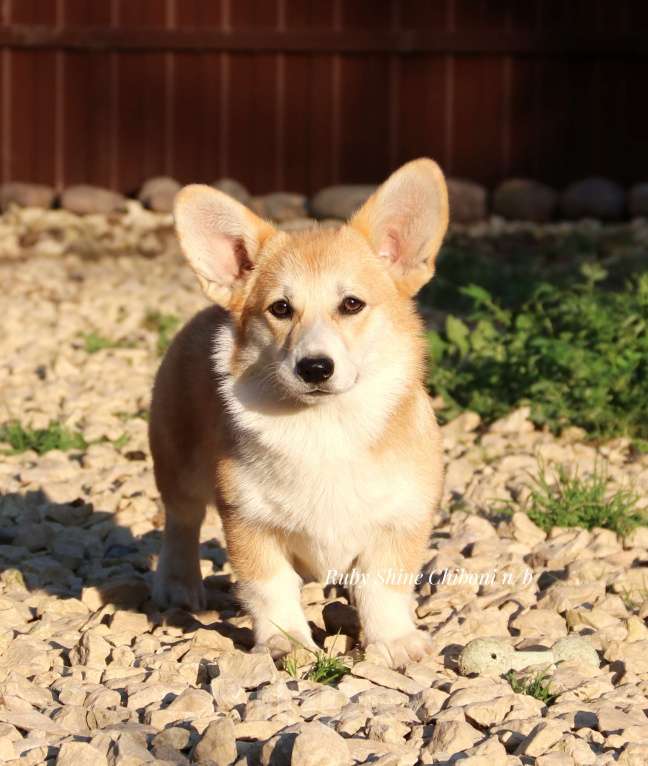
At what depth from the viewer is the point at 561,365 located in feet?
19.1

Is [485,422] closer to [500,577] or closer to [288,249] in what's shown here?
[500,577]

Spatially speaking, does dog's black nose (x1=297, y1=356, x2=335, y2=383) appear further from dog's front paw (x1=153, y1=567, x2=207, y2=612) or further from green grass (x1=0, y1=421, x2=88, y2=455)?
green grass (x1=0, y1=421, x2=88, y2=455)

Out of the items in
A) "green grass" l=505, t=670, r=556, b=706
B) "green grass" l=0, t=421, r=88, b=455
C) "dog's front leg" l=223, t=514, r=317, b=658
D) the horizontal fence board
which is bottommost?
"green grass" l=0, t=421, r=88, b=455

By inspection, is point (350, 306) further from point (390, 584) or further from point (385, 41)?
point (385, 41)

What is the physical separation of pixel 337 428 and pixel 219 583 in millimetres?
1165

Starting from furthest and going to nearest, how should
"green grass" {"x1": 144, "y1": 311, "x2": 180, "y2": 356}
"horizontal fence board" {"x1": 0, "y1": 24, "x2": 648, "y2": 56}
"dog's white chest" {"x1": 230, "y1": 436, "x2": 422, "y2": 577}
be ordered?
1. "horizontal fence board" {"x1": 0, "y1": 24, "x2": 648, "y2": 56}
2. "green grass" {"x1": 144, "y1": 311, "x2": 180, "y2": 356}
3. "dog's white chest" {"x1": 230, "y1": 436, "x2": 422, "y2": 577}

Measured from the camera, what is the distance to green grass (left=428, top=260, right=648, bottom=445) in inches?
224

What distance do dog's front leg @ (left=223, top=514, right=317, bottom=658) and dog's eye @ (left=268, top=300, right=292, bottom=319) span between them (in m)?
0.55

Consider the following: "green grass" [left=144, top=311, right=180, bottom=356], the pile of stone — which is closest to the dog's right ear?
"green grass" [left=144, top=311, right=180, bottom=356]

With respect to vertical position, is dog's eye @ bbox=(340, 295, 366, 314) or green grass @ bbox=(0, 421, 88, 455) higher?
dog's eye @ bbox=(340, 295, 366, 314)

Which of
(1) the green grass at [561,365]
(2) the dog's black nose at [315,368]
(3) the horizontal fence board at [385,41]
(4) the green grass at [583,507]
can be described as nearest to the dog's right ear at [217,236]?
(2) the dog's black nose at [315,368]

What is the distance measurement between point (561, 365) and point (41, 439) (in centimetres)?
220

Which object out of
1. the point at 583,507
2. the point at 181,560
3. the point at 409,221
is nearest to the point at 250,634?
the point at 181,560

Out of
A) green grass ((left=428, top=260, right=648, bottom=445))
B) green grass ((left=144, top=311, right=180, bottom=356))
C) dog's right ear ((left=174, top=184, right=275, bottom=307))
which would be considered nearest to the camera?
dog's right ear ((left=174, top=184, right=275, bottom=307))
